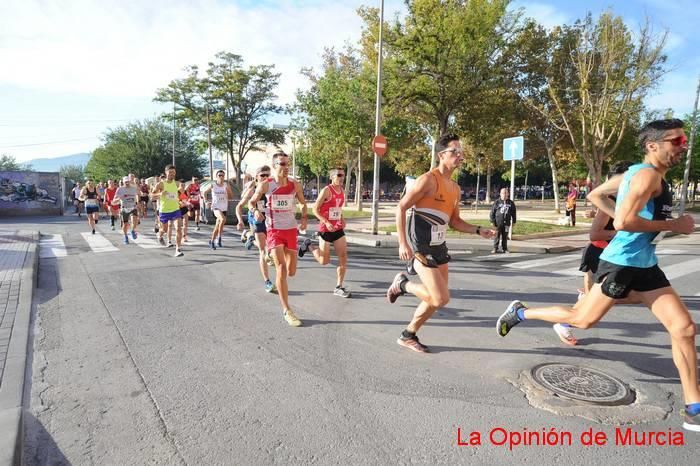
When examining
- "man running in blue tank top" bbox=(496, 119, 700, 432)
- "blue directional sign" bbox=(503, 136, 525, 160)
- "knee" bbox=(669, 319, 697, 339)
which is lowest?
"knee" bbox=(669, 319, 697, 339)

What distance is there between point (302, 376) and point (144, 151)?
155 feet

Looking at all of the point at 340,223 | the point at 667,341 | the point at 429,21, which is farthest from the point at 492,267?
the point at 429,21

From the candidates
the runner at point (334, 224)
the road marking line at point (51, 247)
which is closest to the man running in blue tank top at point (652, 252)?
the runner at point (334, 224)

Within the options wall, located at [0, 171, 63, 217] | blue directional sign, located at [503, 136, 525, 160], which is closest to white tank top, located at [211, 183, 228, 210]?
blue directional sign, located at [503, 136, 525, 160]

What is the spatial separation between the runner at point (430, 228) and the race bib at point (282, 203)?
188cm

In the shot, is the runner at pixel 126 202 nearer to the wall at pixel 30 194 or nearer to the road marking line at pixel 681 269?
the road marking line at pixel 681 269

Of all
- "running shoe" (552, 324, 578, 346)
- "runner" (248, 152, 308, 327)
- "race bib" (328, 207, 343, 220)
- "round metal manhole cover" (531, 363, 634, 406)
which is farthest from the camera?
"race bib" (328, 207, 343, 220)

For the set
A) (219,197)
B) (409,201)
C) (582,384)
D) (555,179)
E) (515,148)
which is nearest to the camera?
(582,384)

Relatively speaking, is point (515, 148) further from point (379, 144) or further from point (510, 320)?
point (510, 320)

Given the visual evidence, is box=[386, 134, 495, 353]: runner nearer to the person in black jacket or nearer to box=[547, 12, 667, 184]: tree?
the person in black jacket

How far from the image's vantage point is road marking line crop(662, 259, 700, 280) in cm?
840

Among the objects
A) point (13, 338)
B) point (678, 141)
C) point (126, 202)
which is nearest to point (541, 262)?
point (678, 141)

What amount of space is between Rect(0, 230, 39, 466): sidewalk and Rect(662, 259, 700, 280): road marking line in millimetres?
9480

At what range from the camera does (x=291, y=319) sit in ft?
16.6
